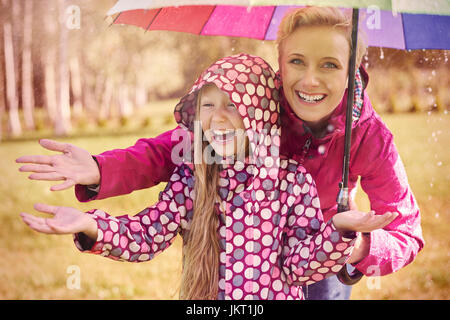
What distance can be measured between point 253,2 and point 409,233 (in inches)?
42.9

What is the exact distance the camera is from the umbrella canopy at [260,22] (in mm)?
2090

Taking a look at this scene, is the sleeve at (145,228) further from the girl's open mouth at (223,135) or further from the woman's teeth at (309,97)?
the woman's teeth at (309,97)

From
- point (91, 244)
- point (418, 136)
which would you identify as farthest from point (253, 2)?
point (418, 136)

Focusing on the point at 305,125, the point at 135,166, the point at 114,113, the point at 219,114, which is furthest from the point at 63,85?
the point at 305,125

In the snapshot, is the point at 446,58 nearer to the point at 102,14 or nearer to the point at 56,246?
the point at 102,14

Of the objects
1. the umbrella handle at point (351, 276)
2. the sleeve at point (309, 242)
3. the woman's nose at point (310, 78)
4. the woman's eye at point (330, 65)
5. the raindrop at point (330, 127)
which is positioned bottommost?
the umbrella handle at point (351, 276)

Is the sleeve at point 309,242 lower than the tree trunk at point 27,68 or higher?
lower

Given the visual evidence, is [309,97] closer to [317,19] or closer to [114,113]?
[317,19]

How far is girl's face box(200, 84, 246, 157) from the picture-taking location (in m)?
1.78

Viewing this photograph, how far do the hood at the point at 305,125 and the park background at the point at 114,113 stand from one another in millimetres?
607

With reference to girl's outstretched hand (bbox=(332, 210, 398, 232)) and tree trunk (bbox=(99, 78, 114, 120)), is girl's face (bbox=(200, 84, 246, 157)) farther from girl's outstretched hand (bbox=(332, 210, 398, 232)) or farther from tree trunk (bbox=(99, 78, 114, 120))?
tree trunk (bbox=(99, 78, 114, 120))

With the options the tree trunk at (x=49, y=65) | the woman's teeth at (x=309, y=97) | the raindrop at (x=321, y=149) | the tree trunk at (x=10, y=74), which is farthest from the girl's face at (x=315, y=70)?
the tree trunk at (x=10, y=74)

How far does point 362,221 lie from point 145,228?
70 cm
